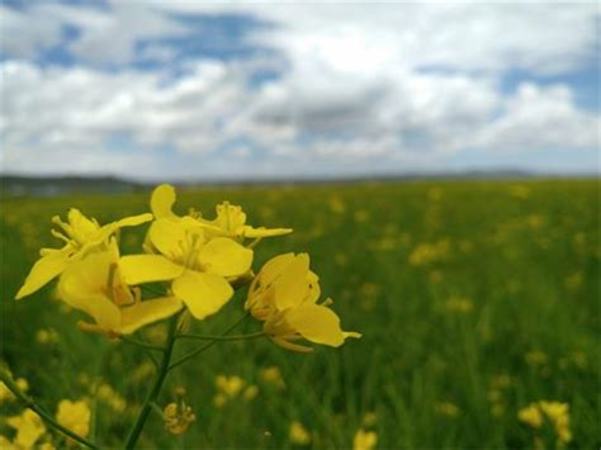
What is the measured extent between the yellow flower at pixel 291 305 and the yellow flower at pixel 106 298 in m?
0.14

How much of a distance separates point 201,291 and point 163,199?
0.23 metres

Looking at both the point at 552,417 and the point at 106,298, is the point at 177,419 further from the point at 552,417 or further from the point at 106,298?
the point at 552,417

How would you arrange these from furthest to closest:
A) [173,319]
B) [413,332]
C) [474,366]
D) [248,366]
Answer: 1. [413,332]
2. [474,366]
3. [248,366]
4. [173,319]

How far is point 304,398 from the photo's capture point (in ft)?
7.14

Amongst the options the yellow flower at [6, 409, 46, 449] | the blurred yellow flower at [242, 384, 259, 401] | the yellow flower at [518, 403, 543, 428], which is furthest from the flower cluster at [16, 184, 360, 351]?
the yellow flower at [518, 403, 543, 428]

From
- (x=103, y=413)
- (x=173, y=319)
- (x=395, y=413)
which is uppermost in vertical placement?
(x=173, y=319)

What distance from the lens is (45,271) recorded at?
2.31ft

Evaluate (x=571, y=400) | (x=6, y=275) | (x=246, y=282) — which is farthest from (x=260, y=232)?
(x=6, y=275)

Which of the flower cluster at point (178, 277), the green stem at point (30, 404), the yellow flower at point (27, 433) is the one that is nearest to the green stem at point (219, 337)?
the flower cluster at point (178, 277)

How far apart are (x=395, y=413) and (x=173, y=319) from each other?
1.70 meters

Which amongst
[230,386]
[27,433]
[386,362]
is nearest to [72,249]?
[27,433]

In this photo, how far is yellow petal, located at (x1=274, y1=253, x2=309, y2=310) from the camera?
0.72 meters

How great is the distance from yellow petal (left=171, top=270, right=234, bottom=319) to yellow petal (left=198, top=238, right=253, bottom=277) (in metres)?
0.02

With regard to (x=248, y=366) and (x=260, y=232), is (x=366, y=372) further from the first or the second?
(x=260, y=232)
